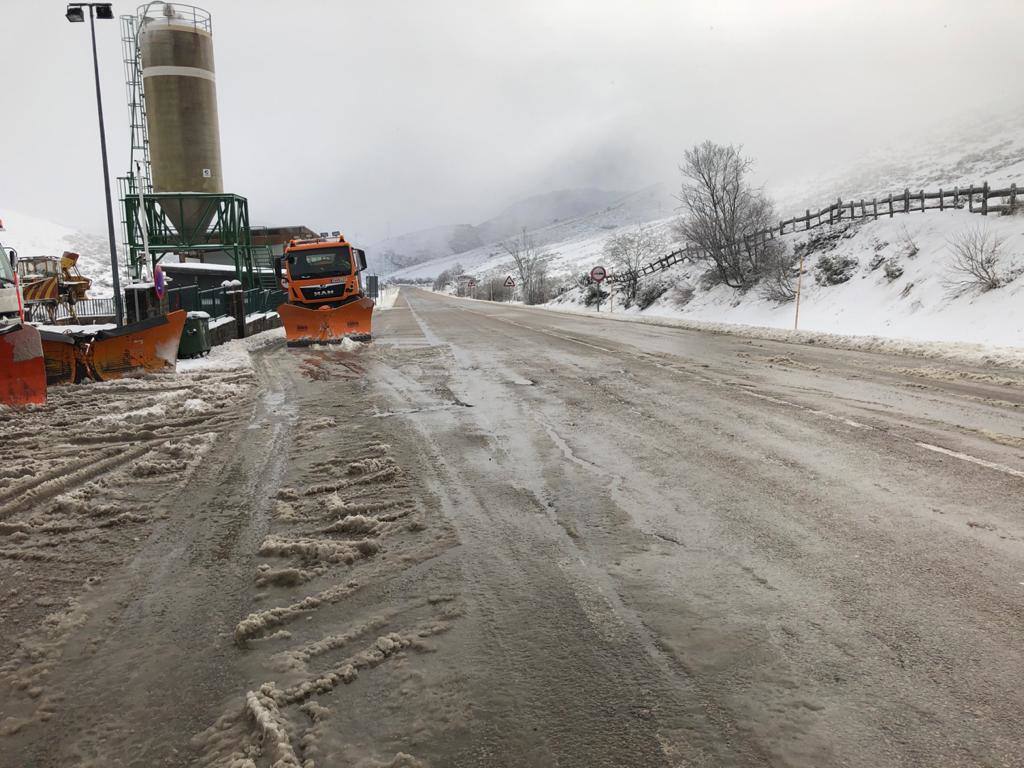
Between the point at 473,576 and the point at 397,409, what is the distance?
16.7 ft

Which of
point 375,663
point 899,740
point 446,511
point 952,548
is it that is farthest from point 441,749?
point 952,548

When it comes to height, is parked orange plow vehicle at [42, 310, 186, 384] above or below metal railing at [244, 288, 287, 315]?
below

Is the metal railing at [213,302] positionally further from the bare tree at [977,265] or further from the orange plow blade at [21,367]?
the bare tree at [977,265]

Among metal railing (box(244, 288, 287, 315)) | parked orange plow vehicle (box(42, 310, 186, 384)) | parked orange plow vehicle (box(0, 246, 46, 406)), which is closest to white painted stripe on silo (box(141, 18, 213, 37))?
metal railing (box(244, 288, 287, 315))

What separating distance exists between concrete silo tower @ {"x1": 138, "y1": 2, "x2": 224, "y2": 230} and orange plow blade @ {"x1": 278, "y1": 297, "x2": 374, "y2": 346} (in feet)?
65.9

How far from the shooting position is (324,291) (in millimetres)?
19953

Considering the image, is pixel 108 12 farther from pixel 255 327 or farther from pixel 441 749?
pixel 441 749

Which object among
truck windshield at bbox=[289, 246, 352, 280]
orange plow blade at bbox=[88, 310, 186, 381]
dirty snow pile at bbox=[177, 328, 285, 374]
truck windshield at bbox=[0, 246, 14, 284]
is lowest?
dirty snow pile at bbox=[177, 328, 285, 374]

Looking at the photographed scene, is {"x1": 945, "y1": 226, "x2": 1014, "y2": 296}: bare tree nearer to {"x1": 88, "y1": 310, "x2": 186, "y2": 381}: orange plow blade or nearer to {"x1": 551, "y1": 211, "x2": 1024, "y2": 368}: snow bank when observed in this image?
{"x1": 551, "y1": 211, "x2": 1024, "y2": 368}: snow bank

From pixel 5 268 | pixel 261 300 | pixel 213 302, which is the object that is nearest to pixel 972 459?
pixel 5 268

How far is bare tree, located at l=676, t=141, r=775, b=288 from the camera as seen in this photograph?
34312 mm

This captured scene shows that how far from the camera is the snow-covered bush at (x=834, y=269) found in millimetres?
29109

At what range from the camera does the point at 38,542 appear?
422 centimetres

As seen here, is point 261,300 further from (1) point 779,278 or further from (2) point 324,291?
(1) point 779,278
